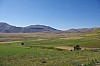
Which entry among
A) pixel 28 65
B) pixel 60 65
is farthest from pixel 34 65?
pixel 60 65

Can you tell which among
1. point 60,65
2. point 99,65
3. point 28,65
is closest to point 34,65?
point 28,65

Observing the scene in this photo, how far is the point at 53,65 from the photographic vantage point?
25594 millimetres

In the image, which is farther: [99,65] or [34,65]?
[34,65]

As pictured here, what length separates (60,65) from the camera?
25562 millimetres

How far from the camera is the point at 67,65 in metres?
25.4

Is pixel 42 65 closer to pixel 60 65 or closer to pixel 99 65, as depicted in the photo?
pixel 60 65

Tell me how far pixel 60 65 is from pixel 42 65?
83.2 inches

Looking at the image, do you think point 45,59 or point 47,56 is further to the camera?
point 47,56

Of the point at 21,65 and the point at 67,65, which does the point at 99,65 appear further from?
the point at 21,65

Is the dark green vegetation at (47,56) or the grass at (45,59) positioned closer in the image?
the grass at (45,59)

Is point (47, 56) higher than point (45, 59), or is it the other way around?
point (45, 59)

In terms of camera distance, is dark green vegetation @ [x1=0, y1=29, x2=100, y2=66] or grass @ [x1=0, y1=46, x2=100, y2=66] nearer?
grass @ [x1=0, y1=46, x2=100, y2=66]

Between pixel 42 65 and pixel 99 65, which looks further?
pixel 42 65

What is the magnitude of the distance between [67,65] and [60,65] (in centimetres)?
79
